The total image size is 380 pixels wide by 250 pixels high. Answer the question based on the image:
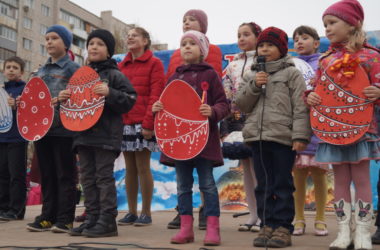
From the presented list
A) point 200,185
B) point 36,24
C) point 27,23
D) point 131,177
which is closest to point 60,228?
point 131,177

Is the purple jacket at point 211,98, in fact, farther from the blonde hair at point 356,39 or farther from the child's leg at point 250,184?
the blonde hair at point 356,39

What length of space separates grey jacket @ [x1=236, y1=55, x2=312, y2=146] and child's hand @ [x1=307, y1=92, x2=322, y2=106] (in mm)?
63

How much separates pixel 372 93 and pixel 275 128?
0.64 m

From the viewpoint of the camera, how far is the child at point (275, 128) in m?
3.30

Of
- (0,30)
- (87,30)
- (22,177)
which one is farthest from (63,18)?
(22,177)

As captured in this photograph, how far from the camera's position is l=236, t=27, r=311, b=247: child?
3.30 meters

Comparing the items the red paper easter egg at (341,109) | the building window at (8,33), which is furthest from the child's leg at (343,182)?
the building window at (8,33)

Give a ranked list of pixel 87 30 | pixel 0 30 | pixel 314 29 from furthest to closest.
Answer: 1. pixel 87 30
2. pixel 0 30
3. pixel 314 29

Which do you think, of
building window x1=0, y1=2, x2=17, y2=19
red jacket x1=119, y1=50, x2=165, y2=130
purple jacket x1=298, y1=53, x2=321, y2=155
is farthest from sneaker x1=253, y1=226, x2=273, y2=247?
building window x1=0, y1=2, x2=17, y2=19

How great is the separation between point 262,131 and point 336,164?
528 millimetres

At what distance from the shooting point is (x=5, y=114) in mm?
5027

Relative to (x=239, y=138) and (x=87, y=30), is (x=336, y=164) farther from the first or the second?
(x=87, y=30)

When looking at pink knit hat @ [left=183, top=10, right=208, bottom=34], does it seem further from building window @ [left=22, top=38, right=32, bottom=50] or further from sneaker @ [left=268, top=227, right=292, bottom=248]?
building window @ [left=22, top=38, right=32, bottom=50]

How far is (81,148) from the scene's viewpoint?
12.7 ft
